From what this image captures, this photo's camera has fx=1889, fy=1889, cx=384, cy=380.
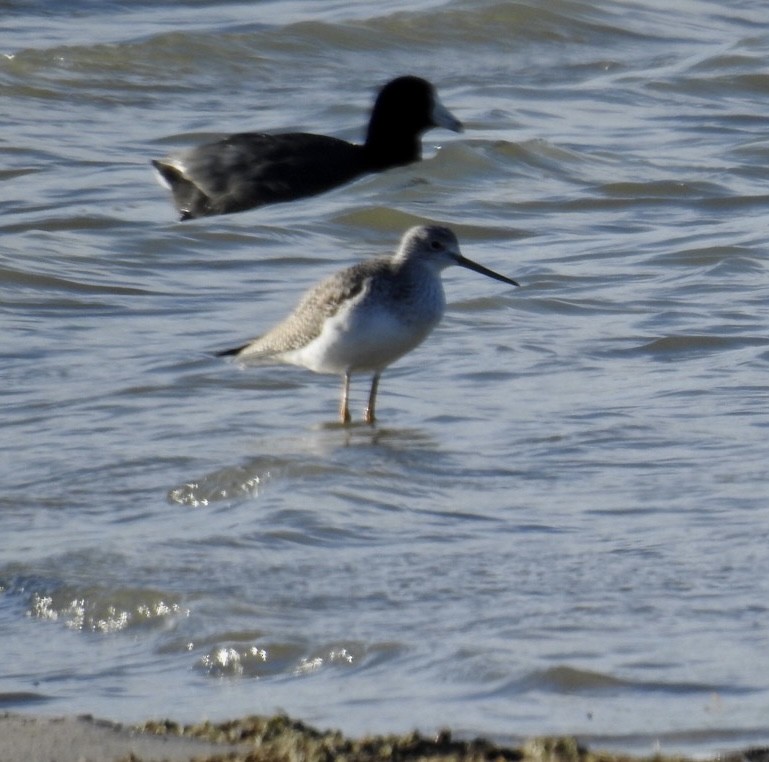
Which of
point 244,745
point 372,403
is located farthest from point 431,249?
Result: point 244,745

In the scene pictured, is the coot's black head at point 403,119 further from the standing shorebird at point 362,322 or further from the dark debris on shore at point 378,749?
the dark debris on shore at point 378,749

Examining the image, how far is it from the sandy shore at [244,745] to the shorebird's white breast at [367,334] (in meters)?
3.81

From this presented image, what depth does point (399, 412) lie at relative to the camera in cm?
817

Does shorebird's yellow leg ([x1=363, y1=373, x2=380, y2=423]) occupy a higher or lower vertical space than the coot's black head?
lower

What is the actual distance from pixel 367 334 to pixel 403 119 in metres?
3.56

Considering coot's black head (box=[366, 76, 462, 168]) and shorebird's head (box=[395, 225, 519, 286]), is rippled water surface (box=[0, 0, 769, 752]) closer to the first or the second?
shorebird's head (box=[395, 225, 519, 286])

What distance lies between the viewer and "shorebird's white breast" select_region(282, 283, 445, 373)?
802cm

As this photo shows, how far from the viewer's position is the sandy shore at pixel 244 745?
4004 millimetres

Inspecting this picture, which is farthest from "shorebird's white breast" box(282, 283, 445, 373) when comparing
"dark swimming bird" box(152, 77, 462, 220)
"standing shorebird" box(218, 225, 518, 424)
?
"dark swimming bird" box(152, 77, 462, 220)

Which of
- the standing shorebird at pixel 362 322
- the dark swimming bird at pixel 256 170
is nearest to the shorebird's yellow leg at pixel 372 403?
the standing shorebird at pixel 362 322

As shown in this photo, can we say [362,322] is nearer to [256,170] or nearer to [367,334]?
[367,334]

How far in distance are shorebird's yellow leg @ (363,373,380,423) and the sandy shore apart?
3.72 metres

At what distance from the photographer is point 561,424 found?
7.59m

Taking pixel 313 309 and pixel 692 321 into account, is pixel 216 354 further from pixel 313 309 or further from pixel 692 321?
pixel 692 321
